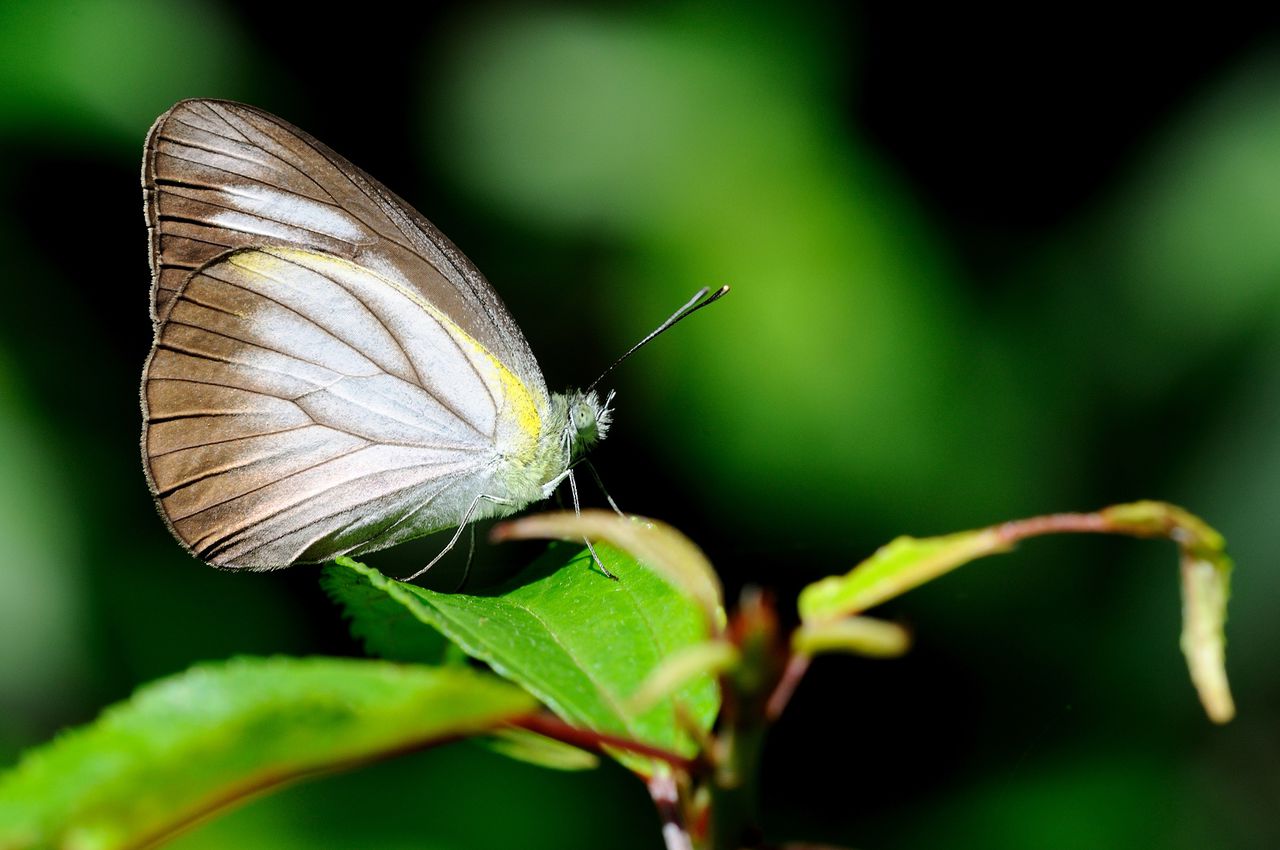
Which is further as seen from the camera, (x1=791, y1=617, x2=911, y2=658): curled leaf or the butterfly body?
the butterfly body

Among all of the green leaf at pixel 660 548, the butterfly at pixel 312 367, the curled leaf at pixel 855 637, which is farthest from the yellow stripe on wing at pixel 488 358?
the curled leaf at pixel 855 637

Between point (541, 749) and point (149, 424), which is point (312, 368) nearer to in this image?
point (149, 424)

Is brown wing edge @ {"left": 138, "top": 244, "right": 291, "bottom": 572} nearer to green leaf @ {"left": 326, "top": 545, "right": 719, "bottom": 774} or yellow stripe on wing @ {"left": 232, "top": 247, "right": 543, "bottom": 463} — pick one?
yellow stripe on wing @ {"left": 232, "top": 247, "right": 543, "bottom": 463}

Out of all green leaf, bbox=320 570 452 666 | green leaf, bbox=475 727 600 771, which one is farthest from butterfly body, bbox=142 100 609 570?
green leaf, bbox=475 727 600 771

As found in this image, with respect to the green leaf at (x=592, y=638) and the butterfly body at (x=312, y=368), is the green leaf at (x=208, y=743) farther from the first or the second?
the butterfly body at (x=312, y=368)

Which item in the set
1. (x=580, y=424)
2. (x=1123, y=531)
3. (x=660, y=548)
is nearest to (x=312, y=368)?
(x=580, y=424)

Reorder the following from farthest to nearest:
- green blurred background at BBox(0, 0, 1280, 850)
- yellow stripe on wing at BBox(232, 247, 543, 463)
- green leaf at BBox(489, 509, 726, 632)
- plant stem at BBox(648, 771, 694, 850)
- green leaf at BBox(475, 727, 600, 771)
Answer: green blurred background at BBox(0, 0, 1280, 850)
yellow stripe on wing at BBox(232, 247, 543, 463)
green leaf at BBox(475, 727, 600, 771)
plant stem at BBox(648, 771, 694, 850)
green leaf at BBox(489, 509, 726, 632)
